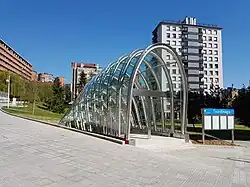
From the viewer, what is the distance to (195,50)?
9075cm

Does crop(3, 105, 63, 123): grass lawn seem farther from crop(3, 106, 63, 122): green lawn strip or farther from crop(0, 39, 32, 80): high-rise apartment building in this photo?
crop(0, 39, 32, 80): high-rise apartment building

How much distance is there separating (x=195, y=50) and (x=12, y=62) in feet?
268

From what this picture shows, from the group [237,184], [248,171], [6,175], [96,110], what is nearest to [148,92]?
[96,110]

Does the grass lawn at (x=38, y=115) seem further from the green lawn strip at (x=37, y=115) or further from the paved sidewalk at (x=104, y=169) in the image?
the paved sidewalk at (x=104, y=169)

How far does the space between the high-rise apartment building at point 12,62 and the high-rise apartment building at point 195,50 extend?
6274 cm

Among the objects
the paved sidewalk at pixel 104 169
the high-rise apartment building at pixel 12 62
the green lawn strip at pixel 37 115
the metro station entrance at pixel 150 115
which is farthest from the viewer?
the high-rise apartment building at pixel 12 62

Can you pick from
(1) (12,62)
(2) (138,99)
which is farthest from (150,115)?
(1) (12,62)

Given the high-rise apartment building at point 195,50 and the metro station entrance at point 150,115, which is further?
the high-rise apartment building at point 195,50

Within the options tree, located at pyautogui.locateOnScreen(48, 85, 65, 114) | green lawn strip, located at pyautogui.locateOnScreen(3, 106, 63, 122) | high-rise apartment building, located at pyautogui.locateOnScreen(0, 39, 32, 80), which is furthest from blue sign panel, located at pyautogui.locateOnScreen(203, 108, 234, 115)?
high-rise apartment building, located at pyautogui.locateOnScreen(0, 39, 32, 80)

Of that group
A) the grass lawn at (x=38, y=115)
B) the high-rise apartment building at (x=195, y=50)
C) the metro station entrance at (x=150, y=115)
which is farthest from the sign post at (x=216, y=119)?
the high-rise apartment building at (x=195, y=50)

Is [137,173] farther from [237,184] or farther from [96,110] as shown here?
[96,110]

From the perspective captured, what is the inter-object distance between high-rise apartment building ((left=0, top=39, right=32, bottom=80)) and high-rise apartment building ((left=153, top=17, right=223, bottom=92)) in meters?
62.7

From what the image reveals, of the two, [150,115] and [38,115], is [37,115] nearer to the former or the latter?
[38,115]

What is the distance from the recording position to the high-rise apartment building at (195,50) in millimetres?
88688
